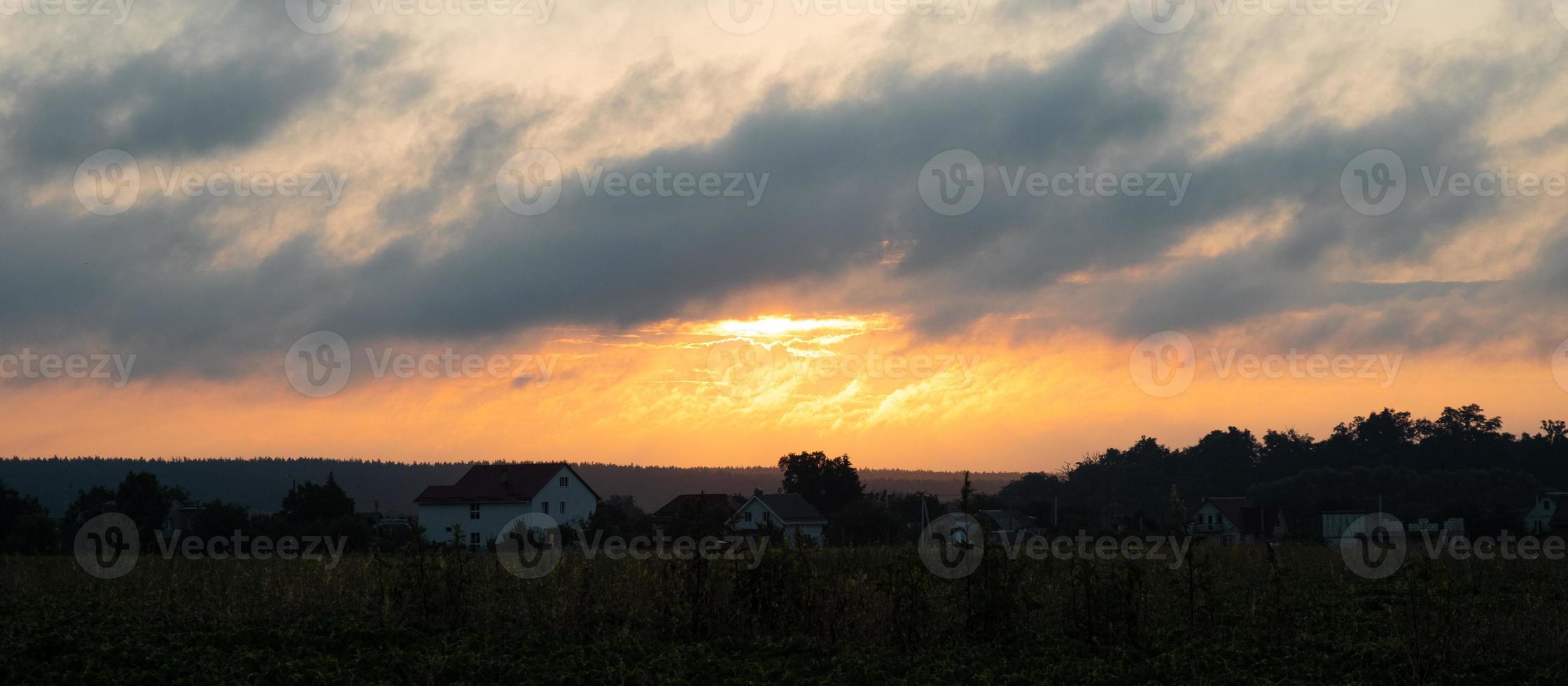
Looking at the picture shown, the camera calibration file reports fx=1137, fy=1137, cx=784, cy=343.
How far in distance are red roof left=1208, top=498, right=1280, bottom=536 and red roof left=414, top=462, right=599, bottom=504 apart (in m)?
40.3

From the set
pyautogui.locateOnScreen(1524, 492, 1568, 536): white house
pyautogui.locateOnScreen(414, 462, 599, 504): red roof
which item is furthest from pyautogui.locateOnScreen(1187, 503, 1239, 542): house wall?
pyautogui.locateOnScreen(414, 462, 599, 504): red roof

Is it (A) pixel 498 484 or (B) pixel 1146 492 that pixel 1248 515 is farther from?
(A) pixel 498 484

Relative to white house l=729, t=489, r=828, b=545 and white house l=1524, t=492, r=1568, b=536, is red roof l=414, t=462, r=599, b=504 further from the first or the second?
white house l=1524, t=492, r=1568, b=536

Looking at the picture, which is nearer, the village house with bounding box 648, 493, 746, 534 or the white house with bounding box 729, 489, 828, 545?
the village house with bounding box 648, 493, 746, 534

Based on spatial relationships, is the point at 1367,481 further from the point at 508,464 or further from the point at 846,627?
the point at 846,627

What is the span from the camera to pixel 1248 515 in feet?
232

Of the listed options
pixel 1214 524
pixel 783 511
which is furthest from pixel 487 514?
pixel 1214 524

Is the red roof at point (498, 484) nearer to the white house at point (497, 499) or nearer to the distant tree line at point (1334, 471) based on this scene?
the white house at point (497, 499)

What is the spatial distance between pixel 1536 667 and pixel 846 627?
759 cm

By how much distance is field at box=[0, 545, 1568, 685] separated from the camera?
11688 millimetres

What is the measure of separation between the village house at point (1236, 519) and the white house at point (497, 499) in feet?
123

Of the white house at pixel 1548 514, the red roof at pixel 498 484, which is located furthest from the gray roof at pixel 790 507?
the white house at pixel 1548 514

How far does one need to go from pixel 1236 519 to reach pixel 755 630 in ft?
209

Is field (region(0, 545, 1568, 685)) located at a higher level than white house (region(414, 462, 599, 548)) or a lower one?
lower
